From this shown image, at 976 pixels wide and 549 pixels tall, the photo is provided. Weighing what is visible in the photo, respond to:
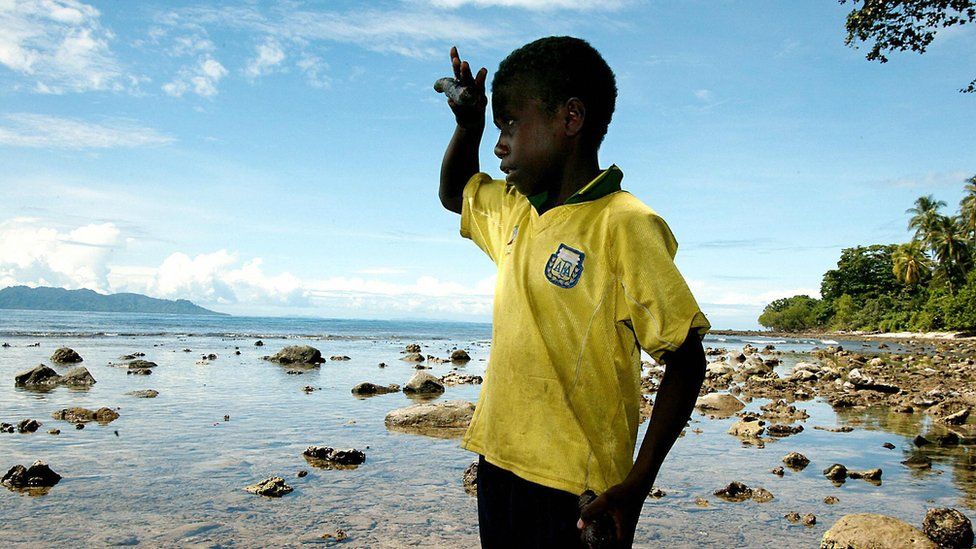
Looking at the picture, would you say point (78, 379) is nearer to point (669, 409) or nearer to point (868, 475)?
point (868, 475)

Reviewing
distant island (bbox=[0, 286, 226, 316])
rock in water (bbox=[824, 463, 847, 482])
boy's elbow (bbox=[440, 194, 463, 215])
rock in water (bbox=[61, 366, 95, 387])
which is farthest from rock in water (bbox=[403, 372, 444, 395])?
distant island (bbox=[0, 286, 226, 316])

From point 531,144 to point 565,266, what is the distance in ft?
1.33

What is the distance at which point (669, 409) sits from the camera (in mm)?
1798

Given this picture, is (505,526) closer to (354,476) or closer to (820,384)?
(354,476)

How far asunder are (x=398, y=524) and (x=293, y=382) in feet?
36.2

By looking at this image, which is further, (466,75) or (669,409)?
(466,75)

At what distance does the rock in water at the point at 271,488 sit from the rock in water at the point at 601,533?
4.58 meters

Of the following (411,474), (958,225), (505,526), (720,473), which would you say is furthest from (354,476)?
(958,225)

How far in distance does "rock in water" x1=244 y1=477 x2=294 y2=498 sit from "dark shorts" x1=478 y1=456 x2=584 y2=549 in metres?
4.22

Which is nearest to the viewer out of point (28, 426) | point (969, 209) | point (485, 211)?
point (485, 211)

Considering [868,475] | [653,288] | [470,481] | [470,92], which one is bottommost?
[470,481]

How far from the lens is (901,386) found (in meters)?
14.9

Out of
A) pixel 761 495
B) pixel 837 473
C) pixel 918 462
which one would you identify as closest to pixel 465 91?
pixel 761 495

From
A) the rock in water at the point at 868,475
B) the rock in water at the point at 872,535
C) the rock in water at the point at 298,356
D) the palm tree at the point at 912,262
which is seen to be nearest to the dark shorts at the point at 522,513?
the rock in water at the point at 872,535
